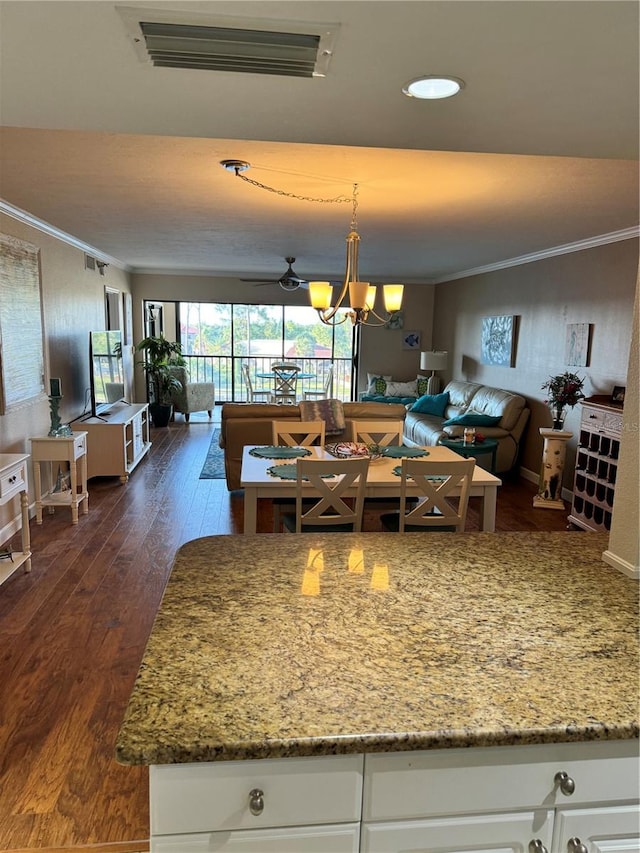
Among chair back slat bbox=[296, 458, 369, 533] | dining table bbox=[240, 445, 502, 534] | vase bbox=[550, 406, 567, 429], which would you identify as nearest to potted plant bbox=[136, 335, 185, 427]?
dining table bbox=[240, 445, 502, 534]

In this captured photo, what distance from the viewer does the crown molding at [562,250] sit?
4528mm

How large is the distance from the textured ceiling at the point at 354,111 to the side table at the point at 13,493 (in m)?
1.64

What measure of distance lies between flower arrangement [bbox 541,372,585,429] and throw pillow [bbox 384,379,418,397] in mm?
3991

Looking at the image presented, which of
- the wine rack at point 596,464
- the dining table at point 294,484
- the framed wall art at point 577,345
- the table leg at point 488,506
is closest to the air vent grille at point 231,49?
the dining table at point 294,484

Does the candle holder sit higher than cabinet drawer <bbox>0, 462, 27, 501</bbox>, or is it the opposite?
the candle holder

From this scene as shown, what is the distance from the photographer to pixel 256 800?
3.13ft

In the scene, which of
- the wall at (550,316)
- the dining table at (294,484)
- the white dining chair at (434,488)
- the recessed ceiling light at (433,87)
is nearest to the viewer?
the recessed ceiling light at (433,87)

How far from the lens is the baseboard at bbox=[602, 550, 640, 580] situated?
4.99 ft

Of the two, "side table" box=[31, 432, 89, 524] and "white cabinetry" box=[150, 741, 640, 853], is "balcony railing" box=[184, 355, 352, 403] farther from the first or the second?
"white cabinetry" box=[150, 741, 640, 853]

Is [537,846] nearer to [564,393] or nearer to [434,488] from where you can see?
[434,488]

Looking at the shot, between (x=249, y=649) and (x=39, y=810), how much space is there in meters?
1.25

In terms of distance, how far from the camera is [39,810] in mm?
1792

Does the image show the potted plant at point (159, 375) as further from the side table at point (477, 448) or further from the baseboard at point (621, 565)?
the baseboard at point (621, 565)

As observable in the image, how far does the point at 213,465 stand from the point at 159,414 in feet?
8.98
